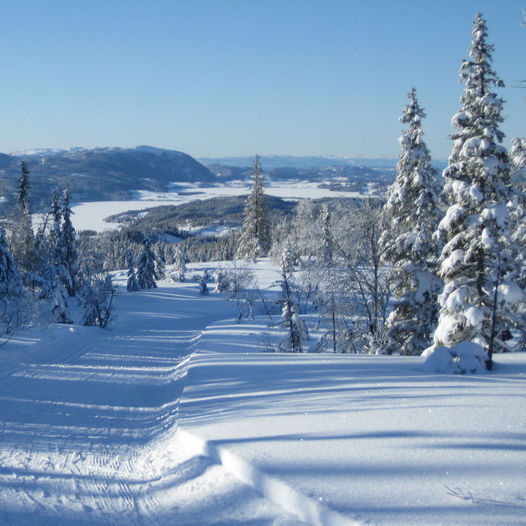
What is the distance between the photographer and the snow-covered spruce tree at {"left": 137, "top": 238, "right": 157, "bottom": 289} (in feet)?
164

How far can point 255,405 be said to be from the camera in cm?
830

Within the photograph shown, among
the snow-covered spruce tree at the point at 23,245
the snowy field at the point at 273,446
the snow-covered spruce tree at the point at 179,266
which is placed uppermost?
the snow-covered spruce tree at the point at 23,245

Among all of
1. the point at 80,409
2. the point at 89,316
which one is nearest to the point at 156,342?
the point at 89,316

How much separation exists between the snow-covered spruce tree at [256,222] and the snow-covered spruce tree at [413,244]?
4057cm

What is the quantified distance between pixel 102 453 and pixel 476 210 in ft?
38.4

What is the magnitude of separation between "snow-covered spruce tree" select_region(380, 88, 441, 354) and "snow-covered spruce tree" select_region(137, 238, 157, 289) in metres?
37.8

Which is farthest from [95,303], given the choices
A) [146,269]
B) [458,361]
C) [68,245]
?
[146,269]

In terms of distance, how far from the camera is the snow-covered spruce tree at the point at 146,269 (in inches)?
1965

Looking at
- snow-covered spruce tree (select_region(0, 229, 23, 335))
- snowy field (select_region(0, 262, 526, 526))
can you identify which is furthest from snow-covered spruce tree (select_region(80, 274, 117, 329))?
snowy field (select_region(0, 262, 526, 526))

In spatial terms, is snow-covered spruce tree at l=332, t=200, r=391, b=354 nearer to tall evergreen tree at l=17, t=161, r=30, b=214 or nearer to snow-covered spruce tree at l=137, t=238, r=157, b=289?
tall evergreen tree at l=17, t=161, r=30, b=214

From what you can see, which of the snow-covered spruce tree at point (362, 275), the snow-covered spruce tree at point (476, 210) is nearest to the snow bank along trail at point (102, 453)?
the snow-covered spruce tree at point (362, 275)

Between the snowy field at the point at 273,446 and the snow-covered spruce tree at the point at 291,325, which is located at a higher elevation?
the snowy field at the point at 273,446

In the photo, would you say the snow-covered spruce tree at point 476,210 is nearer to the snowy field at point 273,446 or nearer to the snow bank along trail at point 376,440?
the snowy field at point 273,446

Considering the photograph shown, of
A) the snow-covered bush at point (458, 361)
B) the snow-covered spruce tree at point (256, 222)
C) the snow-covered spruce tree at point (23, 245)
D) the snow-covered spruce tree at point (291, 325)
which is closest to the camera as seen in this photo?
the snow-covered bush at point (458, 361)
